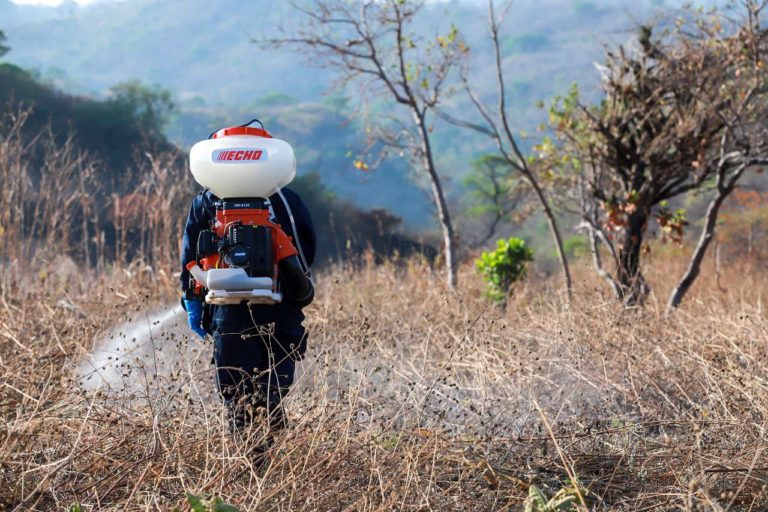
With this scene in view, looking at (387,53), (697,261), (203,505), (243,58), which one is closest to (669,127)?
(697,261)

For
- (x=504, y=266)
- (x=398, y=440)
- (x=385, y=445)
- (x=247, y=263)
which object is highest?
(x=247, y=263)

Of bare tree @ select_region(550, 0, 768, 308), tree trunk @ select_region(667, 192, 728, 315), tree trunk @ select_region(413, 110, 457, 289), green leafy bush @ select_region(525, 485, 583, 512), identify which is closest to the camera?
green leafy bush @ select_region(525, 485, 583, 512)

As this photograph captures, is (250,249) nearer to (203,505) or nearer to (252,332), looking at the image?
(252,332)

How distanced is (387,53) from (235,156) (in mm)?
6223

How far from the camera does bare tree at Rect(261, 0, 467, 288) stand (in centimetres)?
903

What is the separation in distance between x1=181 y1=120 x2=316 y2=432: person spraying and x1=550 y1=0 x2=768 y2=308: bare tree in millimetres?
4250

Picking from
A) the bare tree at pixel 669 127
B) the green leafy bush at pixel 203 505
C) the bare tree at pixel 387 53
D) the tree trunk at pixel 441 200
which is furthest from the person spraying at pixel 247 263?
the tree trunk at pixel 441 200

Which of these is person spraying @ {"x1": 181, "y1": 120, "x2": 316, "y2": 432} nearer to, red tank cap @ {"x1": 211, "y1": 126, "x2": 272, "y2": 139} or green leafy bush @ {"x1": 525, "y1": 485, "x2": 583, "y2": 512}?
red tank cap @ {"x1": 211, "y1": 126, "x2": 272, "y2": 139}

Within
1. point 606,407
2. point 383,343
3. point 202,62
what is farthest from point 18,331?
point 202,62

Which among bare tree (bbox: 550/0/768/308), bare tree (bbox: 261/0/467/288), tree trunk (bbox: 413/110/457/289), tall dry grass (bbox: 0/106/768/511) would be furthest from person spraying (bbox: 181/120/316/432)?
tree trunk (bbox: 413/110/457/289)

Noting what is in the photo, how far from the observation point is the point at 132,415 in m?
3.97

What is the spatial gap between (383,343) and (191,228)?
2403 millimetres

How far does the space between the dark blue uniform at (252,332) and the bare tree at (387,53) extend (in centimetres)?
509

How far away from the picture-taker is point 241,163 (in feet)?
11.8
